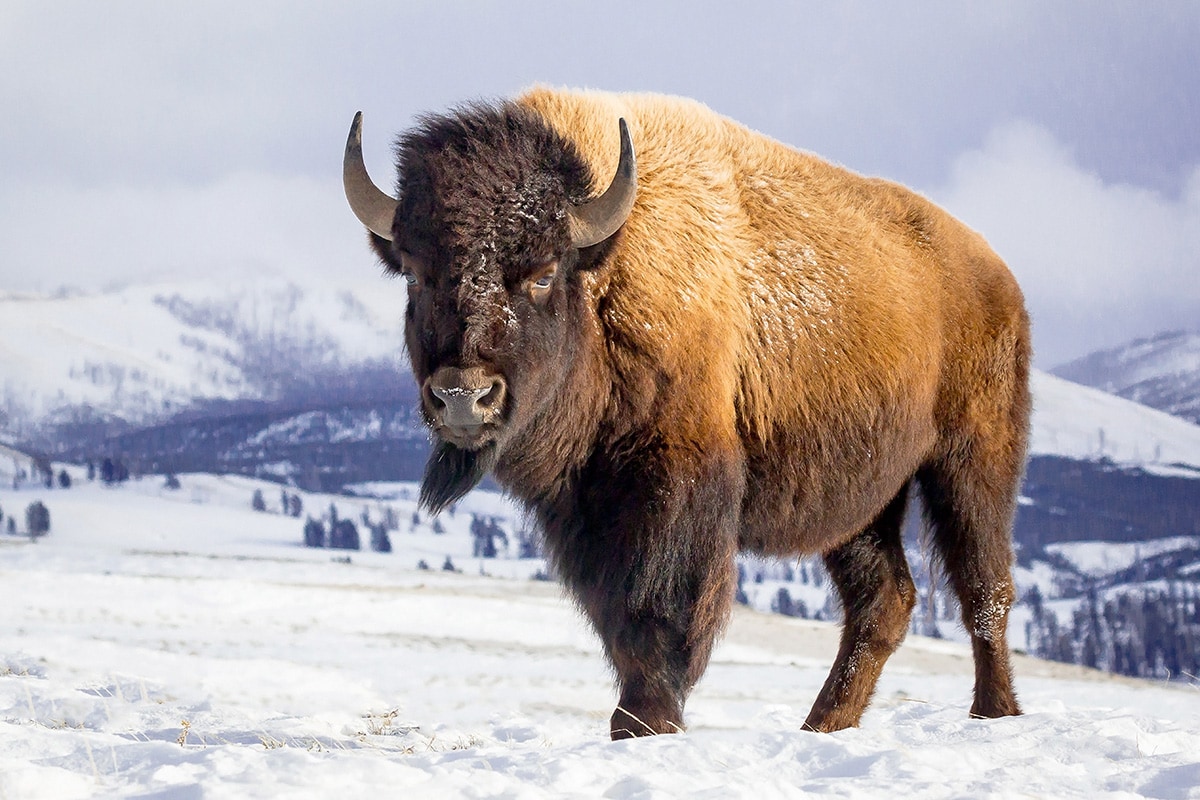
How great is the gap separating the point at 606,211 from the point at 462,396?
132 centimetres

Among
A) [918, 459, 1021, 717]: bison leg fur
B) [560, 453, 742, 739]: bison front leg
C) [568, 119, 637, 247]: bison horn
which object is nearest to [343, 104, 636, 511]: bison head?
[568, 119, 637, 247]: bison horn

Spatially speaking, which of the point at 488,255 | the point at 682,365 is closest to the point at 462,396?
the point at 488,255

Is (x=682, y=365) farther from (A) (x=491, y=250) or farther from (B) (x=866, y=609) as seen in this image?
(B) (x=866, y=609)

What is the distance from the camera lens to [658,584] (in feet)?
18.3

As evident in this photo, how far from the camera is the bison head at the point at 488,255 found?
5.07 meters

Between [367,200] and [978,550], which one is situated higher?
[367,200]

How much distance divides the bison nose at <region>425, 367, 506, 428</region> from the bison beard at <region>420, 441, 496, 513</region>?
0.81 metres

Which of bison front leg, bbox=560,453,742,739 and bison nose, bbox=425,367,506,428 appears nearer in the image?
bison nose, bbox=425,367,506,428

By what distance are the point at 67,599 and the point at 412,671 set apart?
11410 millimetres

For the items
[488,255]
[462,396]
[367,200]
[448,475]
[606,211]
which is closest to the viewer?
[462,396]

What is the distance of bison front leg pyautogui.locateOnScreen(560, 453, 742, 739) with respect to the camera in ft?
18.1

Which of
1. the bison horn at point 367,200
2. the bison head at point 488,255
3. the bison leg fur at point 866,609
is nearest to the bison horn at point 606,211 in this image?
the bison head at point 488,255

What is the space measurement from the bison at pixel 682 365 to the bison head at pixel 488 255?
12mm

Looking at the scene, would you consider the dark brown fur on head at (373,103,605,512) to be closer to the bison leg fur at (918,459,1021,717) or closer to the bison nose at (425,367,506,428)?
the bison nose at (425,367,506,428)
